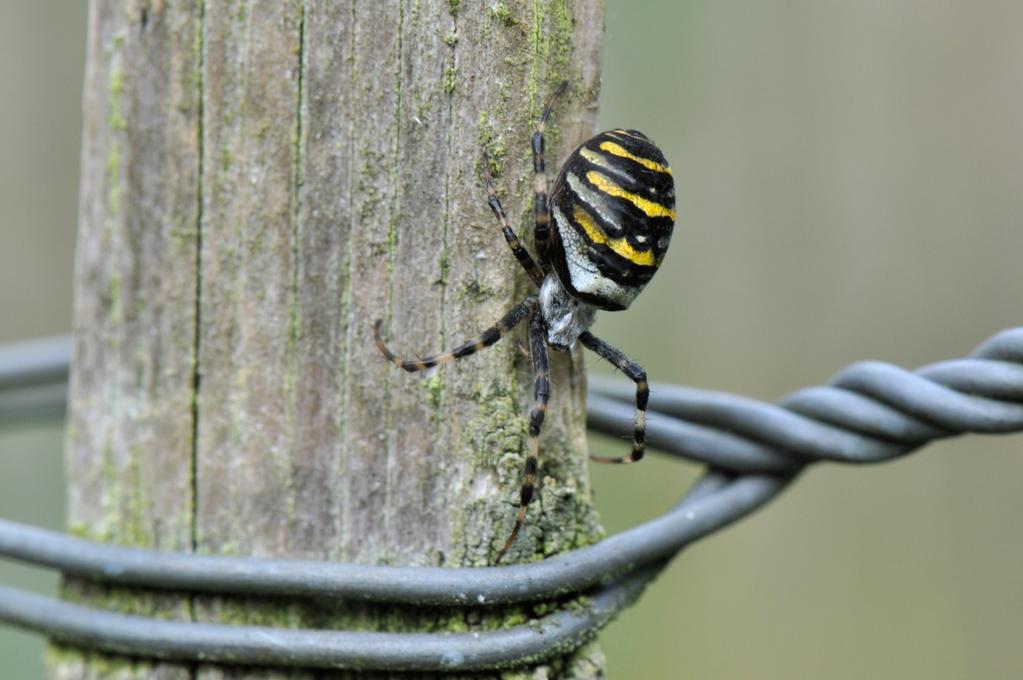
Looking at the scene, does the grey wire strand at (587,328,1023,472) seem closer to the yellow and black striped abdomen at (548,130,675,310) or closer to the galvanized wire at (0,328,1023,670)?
the galvanized wire at (0,328,1023,670)

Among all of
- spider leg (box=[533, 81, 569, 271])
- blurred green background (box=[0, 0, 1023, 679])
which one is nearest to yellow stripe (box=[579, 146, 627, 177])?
spider leg (box=[533, 81, 569, 271])

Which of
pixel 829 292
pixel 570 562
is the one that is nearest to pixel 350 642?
pixel 570 562

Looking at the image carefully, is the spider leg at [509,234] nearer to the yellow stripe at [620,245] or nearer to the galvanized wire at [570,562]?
the yellow stripe at [620,245]

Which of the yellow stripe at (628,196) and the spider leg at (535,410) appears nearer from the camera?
the spider leg at (535,410)

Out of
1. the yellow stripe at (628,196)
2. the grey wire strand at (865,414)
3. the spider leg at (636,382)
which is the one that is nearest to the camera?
the grey wire strand at (865,414)

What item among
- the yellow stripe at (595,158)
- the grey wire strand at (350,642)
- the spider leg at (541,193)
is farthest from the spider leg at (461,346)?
the grey wire strand at (350,642)

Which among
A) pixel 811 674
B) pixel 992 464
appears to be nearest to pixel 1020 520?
pixel 992 464
